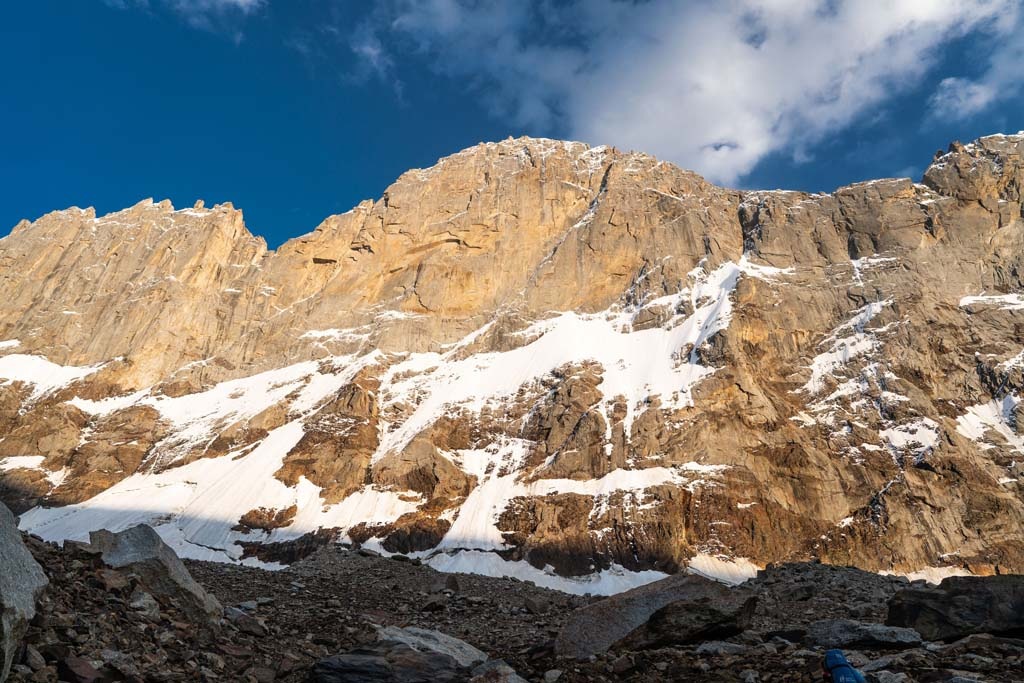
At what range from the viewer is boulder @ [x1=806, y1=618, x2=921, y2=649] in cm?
987

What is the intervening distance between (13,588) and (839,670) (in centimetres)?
852

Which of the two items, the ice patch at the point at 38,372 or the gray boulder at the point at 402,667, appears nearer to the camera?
the gray boulder at the point at 402,667

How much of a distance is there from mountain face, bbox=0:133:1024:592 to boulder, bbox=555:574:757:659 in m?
45.2

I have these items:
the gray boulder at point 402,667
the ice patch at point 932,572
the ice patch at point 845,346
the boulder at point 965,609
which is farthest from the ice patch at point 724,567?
the gray boulder at point 402,667

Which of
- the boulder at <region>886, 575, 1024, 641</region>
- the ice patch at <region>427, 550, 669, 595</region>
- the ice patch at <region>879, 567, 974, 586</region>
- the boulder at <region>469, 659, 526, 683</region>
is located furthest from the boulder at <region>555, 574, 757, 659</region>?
the ice patch at <region>879, 567, 974, 586</region>

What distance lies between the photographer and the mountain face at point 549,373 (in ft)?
204

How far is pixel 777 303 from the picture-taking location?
86.2 metres

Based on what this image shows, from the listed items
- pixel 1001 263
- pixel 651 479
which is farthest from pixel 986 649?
pixel 1001 263

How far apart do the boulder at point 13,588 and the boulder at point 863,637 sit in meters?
10.5

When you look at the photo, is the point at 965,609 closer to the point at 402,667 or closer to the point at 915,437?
the point at 402,667

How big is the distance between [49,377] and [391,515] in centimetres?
7761

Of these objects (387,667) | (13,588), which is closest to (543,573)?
(387,667)

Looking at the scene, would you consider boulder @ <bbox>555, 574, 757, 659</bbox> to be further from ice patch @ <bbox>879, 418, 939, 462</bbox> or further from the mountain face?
ice patch @ <bbox>879, 418, 939, 462</bbox>

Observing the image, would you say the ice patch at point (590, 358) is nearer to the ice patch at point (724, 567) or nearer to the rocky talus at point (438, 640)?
the ice patch at point (724, 567)
